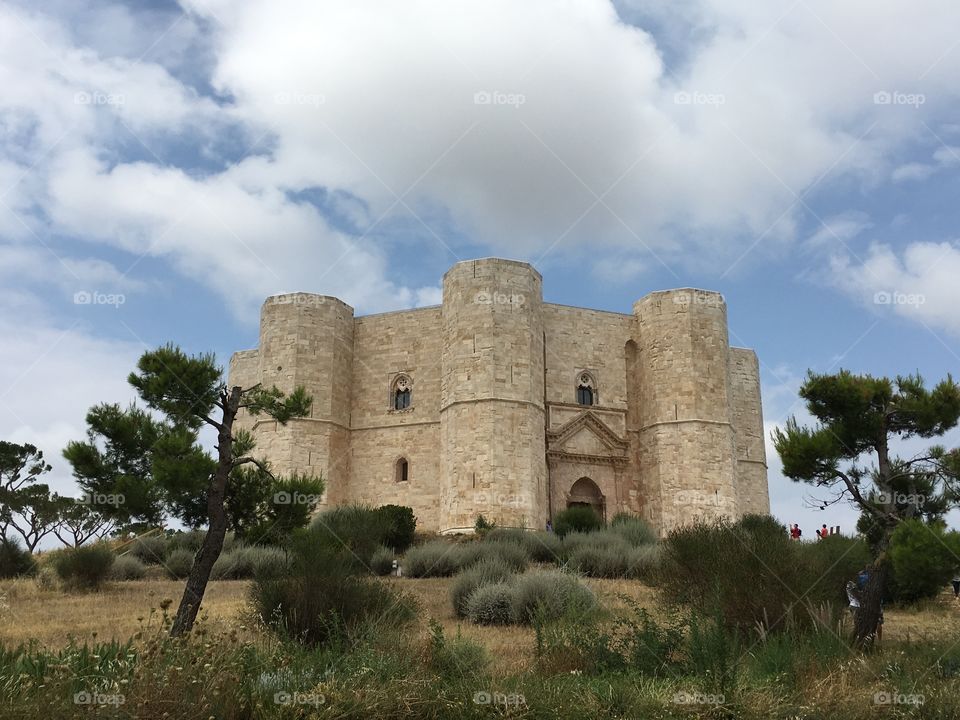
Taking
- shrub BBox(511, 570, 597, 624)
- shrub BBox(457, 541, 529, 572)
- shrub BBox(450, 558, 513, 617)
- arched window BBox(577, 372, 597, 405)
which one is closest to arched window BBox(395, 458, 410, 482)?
arched window BBox(577, 372, 597, 405)

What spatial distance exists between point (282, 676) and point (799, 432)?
599 centimetres

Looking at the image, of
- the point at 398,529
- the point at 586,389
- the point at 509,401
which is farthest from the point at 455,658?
the point at 586,389

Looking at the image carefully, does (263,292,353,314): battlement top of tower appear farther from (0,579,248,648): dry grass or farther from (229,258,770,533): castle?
(0,579,248,648): dry grass

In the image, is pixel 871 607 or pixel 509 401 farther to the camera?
pixel 509 401

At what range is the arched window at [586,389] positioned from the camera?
25891mm

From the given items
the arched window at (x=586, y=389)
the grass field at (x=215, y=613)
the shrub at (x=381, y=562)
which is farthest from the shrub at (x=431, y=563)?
the arched window at (x=586, y=389)

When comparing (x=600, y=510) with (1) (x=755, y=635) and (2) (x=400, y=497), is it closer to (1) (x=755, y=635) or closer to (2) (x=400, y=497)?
(2) (x=400, y=497)

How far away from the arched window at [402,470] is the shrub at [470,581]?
13.0 m

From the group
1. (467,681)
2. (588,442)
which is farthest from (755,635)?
(588,442)

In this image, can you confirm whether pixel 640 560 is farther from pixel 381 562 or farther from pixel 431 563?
pixel 381 562

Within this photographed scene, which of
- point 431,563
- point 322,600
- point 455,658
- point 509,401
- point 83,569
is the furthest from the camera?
point 509,401

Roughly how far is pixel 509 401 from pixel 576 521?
355cm

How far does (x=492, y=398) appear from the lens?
22.9 meters

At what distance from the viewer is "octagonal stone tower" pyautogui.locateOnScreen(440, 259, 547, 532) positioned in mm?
22469
